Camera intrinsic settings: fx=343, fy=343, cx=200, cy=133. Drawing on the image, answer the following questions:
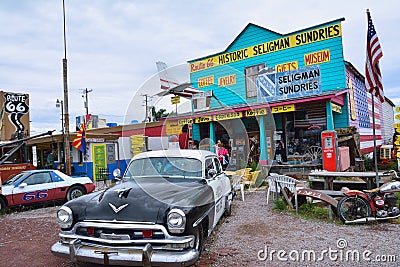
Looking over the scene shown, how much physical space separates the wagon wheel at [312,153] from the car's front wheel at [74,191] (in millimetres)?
8938

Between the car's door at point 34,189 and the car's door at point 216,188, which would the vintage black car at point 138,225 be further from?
the car's door at point 34,189

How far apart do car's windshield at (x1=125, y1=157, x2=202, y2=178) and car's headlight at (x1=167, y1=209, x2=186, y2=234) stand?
1528 millimetres

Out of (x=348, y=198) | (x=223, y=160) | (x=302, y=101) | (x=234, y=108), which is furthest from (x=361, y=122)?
(x=348, y=198)

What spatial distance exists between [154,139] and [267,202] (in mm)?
13877

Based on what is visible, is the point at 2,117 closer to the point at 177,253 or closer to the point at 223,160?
the point at 223,160

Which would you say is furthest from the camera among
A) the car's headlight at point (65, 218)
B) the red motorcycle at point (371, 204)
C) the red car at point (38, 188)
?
the red car at point (38, 188)

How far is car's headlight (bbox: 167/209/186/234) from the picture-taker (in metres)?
3.96

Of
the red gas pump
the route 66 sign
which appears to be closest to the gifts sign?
the route 66 sign

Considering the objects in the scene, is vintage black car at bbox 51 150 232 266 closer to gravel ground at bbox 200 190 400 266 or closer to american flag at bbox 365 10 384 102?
gravel ground at bbox 200 190 400 266

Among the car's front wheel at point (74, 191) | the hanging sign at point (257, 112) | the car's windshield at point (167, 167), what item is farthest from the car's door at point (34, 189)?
the hanging sign at point (257, 112)

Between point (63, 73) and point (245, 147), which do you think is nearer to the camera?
point (63, 73)

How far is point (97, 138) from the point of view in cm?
1777

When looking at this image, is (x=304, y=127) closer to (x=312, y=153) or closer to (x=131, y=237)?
(x=312, y=153)

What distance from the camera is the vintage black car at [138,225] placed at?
12.7ft
